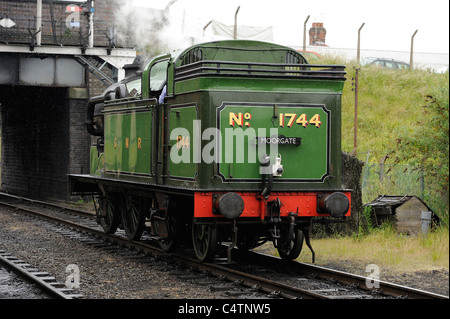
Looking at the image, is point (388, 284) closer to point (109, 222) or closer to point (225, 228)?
point (225, 228)

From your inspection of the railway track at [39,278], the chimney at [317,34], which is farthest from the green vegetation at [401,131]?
the railway track at [39,278]

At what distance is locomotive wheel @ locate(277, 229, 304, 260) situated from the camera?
10.3 m

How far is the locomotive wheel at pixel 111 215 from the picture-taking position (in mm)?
13898

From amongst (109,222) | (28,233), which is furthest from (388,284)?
(28,233)

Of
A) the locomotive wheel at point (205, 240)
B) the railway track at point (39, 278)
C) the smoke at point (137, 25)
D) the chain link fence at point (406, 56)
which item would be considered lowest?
the railway track at point (39, 278)

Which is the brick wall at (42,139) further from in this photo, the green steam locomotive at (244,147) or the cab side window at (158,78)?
the green steam locomotive at (244,147)

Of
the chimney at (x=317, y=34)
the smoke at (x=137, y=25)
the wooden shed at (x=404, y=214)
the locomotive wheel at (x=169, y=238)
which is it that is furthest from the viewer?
the chimney at (x=317, y=34)

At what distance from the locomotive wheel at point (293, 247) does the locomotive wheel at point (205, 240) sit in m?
1.03

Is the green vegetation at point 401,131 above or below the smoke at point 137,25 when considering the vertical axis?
below

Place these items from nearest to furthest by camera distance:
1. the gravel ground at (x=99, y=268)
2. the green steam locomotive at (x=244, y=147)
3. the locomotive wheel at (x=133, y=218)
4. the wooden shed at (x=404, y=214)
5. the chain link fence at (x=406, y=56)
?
the gravel ground at (x=99, y=268) → the green steam locomotive at (x=244, y=147) → the locomotive wheel at (x=133, y=218) → the wooden shed at (x=404, y=214) → the chain link fence at (x=406, y=56)

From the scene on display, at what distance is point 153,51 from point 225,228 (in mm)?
20987

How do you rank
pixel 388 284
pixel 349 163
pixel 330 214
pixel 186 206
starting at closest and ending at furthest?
pixel 388 284, pixel 330 214, pixel 186 206, pixel 349 163

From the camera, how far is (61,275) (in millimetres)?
9828

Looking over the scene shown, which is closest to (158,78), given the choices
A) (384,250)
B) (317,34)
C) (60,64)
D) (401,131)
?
(384,250)
